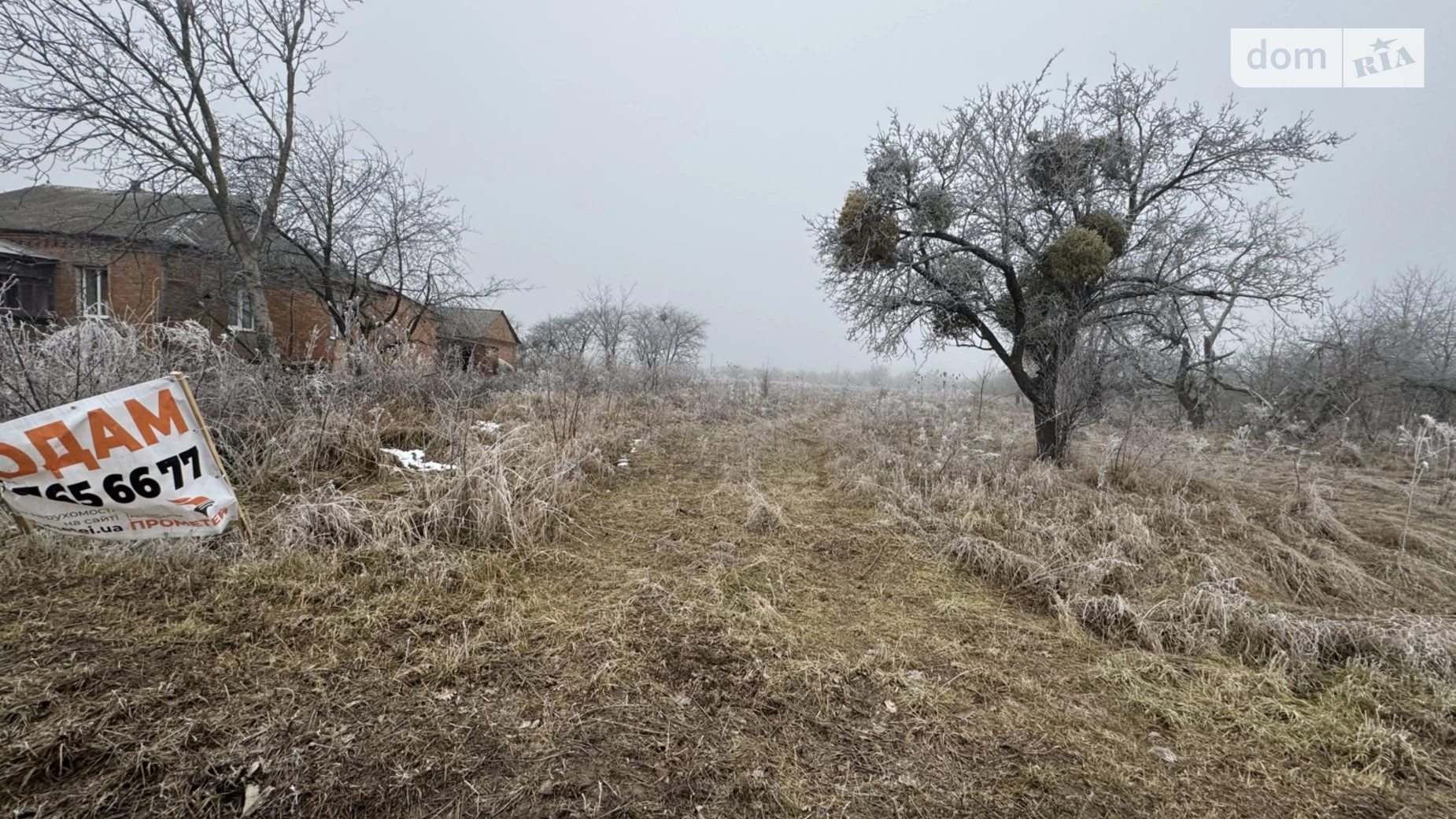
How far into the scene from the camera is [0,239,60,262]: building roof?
1364 centimetres

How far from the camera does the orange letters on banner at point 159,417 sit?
261cm

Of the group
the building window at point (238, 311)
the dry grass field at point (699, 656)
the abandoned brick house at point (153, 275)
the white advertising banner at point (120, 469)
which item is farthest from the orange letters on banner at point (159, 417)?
the building window at point (238, 311)

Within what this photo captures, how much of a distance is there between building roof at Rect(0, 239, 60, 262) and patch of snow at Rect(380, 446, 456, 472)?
2002 cm

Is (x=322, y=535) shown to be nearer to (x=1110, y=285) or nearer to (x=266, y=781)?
(x=266, y=781)

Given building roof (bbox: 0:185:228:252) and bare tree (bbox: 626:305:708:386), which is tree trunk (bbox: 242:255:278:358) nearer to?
building roof (bbox: 0:185:228:252)

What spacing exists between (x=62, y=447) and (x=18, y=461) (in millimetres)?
163

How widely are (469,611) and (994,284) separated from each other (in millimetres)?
7645

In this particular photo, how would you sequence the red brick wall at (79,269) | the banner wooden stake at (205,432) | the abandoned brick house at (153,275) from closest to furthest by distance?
the banner wooden stake at (205,432) < the abandoned brick house at (153,275) < the red brick wall at (79,269)

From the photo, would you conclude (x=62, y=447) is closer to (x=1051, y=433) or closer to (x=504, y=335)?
(x=1051, y=433)

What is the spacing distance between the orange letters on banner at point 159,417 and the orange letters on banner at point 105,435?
6 centimetres

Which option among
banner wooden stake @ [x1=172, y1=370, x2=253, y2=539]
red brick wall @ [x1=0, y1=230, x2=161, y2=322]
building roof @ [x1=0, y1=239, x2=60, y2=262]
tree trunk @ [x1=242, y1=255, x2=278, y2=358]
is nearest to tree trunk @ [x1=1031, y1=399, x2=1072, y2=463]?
banner wooden stake @ [x1=172, y1=370, x2=253, y2=539]

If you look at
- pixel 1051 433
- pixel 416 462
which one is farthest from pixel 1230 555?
pixel 416 462

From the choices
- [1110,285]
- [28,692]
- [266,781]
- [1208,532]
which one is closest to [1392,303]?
[1110,285]

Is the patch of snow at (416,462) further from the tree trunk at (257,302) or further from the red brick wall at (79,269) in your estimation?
the red brick wall at (79,269)
